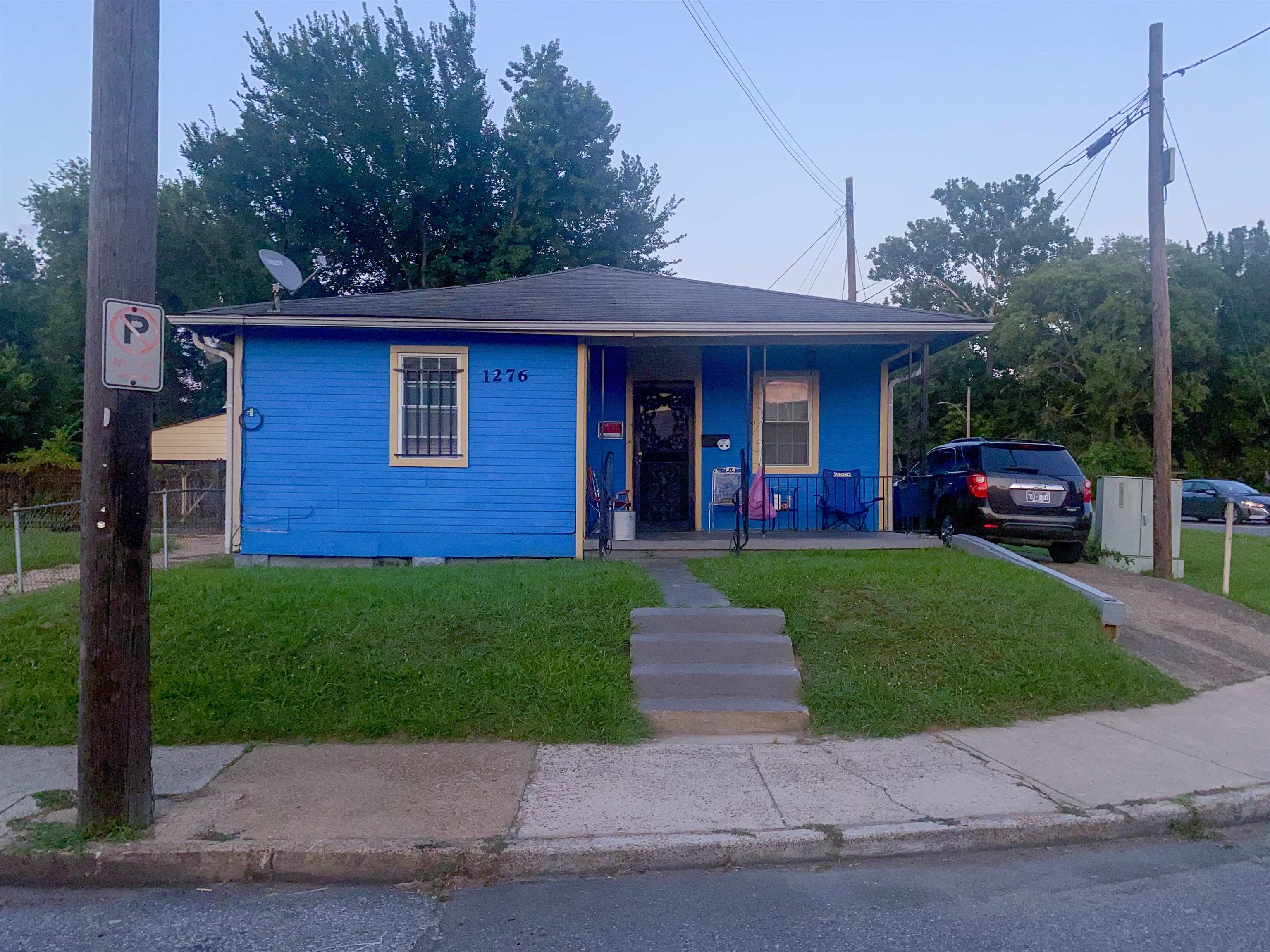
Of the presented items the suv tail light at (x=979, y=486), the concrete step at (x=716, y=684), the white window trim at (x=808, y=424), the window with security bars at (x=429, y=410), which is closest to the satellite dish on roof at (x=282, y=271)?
the window with security bars at (x=429, y=410)

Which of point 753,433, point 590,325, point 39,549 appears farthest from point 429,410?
point 39,549

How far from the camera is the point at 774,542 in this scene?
11.3 metres

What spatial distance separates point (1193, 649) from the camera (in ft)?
28.2

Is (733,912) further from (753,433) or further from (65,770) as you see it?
(753,433)

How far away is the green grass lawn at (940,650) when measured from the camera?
21.4 ft

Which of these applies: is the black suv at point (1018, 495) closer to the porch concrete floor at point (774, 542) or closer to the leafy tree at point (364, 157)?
the porch concrete floor at point (774, 542)

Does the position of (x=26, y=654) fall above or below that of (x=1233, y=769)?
above

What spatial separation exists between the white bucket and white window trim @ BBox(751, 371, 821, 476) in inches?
82.9

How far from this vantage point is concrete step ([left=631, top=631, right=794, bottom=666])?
7.01m

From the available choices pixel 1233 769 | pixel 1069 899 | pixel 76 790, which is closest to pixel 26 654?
pixel 76 790

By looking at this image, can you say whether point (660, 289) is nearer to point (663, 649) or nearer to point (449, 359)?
point (449, 359)

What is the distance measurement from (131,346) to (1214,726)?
7.15m

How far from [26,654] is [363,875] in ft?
13.0

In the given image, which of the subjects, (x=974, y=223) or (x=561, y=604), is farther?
(x=974, y=223)
